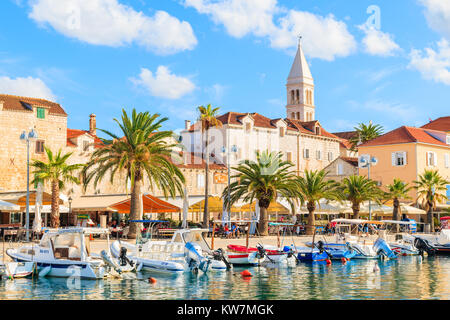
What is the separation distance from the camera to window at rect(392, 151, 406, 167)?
6675cm

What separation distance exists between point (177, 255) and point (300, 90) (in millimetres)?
97564

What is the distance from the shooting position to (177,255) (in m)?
28.3

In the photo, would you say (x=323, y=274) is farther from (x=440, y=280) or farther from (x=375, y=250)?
(x=375, y=250)

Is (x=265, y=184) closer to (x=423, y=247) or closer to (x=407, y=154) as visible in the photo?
(x=423, y=247)

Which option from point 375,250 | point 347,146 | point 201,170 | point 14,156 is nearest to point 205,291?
point 375,250

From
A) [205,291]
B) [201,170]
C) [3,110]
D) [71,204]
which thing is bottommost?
[205,291]

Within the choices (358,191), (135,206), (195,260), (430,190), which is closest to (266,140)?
(430,190)

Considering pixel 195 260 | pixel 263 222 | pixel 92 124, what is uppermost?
pixel 92 124

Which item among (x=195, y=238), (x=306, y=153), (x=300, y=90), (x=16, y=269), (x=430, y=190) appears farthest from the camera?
(x=300, y=90)

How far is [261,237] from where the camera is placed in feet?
148

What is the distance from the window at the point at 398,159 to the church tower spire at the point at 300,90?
55.4 metres
